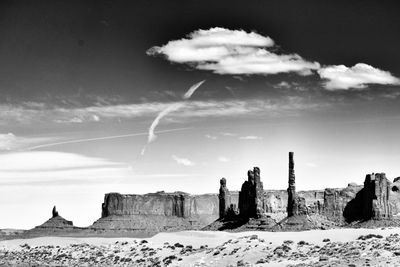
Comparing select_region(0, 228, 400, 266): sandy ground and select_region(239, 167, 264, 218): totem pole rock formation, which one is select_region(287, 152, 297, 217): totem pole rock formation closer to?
select_region(239, 167, 264, 218): totem pole rock formation

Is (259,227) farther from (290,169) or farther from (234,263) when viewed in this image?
(234,263)

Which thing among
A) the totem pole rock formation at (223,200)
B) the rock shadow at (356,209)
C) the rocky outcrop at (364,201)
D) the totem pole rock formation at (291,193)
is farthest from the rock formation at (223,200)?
the totem pole rock formation at (291,193)

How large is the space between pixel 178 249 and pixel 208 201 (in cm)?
12895

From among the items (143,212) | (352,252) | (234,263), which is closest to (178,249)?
(234,263)

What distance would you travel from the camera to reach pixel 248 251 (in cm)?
5828

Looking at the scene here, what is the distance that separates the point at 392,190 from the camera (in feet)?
352

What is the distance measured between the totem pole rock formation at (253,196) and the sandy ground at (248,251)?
797 inches

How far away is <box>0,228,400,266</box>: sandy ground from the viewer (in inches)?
1942

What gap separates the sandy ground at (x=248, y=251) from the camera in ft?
162

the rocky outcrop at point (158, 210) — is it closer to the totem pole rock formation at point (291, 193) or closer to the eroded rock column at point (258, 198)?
the eroded rock column at point (258, 198)

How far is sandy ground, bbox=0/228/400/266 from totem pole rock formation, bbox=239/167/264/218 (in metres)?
20.2

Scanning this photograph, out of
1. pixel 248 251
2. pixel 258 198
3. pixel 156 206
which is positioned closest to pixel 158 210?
pixel 156 206

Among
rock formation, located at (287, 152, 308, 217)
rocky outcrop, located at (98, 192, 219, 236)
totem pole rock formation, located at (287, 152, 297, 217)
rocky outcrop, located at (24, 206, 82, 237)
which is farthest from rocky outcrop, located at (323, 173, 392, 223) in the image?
rocky outcrop, located at (24, 206, 82, 237)

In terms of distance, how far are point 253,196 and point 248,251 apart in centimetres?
4571
